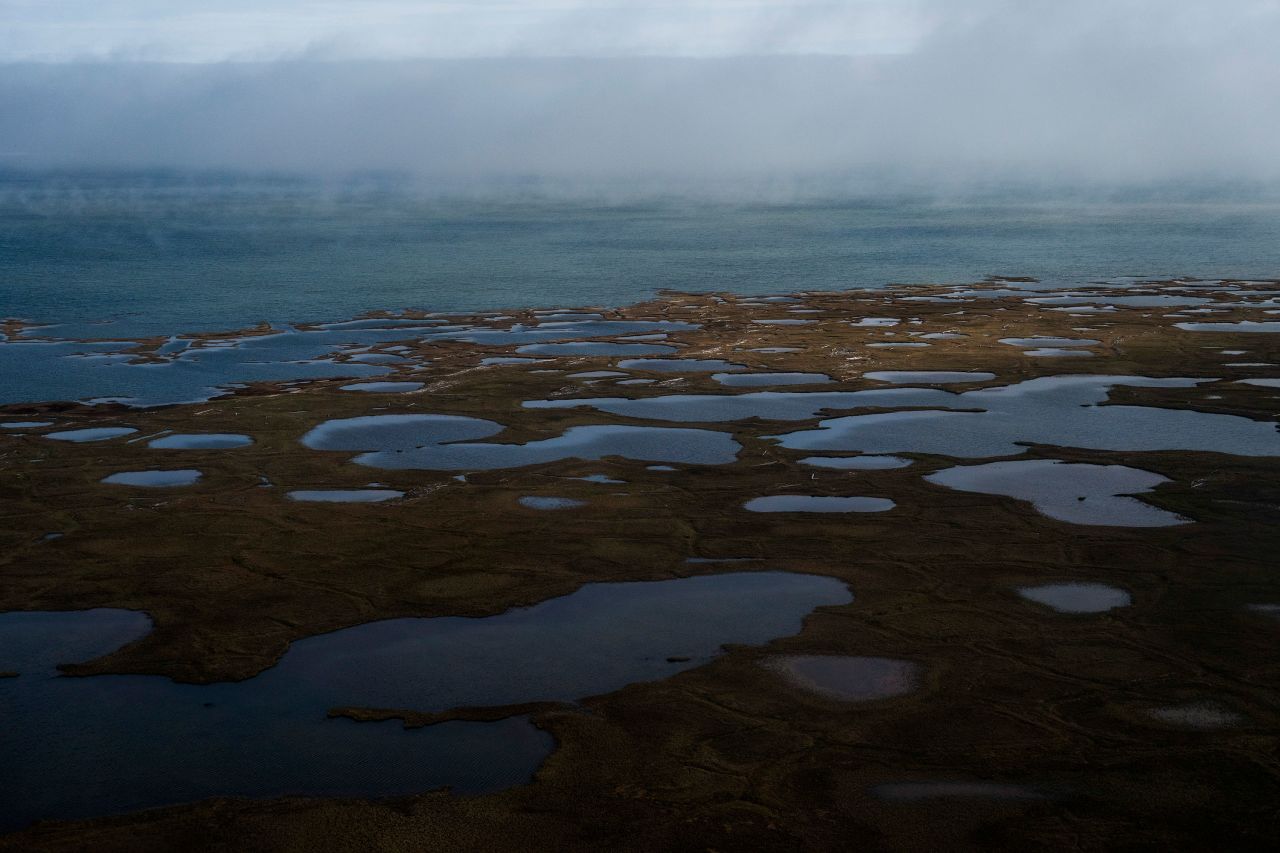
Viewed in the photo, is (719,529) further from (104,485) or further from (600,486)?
(104,485)

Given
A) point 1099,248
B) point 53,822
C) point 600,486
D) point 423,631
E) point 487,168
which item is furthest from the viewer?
point 487,168

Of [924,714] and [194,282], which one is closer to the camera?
[924,714]

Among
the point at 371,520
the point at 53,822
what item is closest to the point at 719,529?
the point at 371,520

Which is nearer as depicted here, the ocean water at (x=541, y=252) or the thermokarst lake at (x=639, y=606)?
the thermokarst lake at (x=639, y=606)

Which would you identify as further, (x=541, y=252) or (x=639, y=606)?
(x=541, y=252)
